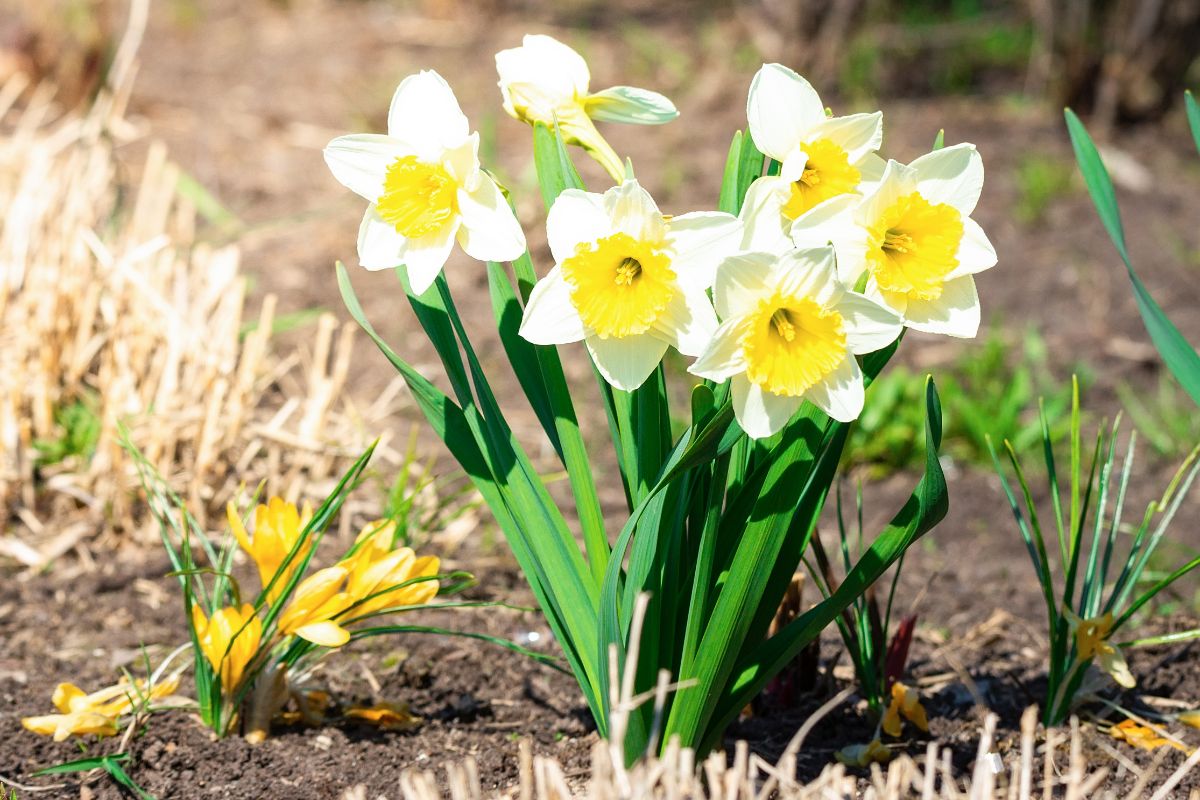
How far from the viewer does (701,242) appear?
3.98ft

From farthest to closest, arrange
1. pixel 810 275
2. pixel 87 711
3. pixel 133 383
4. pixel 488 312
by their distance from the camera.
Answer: pixel 488 312, pixel 133 383, pixel 87 711, pixel 810 275

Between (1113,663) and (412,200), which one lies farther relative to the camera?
(1113,663)

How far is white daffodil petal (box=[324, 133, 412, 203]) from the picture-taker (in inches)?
51.6

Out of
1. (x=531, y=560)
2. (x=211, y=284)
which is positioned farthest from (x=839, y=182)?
(x=211, y=284)

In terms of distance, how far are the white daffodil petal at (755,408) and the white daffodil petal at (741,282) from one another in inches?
2.8

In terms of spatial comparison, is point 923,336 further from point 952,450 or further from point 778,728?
point 778,728

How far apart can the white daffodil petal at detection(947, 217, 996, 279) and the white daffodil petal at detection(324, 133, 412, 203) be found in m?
0.59

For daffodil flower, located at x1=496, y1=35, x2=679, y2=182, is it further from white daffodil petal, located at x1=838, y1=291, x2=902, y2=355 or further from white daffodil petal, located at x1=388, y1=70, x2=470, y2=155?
white daffodil petal, located at x1=838, y1=291, x2=902, y2=355

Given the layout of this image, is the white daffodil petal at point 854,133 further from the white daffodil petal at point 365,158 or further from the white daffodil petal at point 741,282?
the white daffodil petal at point 365,158

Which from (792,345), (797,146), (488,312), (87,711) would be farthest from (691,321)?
(488,312)

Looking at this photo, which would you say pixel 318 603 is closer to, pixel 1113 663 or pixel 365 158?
pixel 365 158

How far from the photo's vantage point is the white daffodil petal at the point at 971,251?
4.08 feet

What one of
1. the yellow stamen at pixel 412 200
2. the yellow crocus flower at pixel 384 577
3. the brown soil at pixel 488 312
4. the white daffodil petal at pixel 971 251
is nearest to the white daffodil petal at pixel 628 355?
the yellow stamen at pixel 412 200

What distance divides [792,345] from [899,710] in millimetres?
733
